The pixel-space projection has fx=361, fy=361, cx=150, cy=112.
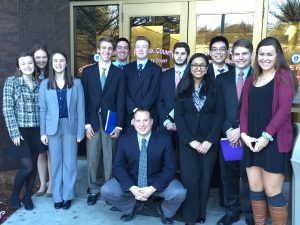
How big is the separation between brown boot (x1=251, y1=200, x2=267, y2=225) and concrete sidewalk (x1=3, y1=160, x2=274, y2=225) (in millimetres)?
428

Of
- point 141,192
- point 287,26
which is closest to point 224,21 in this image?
point 287,26

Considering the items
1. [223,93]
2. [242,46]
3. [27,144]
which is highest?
[242,46]

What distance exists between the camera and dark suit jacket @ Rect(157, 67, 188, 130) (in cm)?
382

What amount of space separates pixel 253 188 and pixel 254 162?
0.26 metres

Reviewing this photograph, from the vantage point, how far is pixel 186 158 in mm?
3469

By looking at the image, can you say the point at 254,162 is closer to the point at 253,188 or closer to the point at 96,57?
the point at 253,188

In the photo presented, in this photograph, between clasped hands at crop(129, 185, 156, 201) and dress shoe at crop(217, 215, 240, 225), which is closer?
clasped hands at crop(129, 185, 156, 201)

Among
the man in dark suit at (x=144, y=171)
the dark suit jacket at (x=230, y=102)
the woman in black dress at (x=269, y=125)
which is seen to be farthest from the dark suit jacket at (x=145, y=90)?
the woman in black dress at (x=269, y=125)

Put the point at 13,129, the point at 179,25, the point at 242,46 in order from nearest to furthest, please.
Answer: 1. the point at 242,46
2. the point at 13,129
3. the point at 179,25

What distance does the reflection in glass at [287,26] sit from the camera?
4.88m

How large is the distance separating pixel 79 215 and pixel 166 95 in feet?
5.09

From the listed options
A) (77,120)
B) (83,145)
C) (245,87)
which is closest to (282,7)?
(245,87)

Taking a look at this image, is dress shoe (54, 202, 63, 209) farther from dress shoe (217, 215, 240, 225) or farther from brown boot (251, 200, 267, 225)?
brown boot (251, 200, 267, 225)

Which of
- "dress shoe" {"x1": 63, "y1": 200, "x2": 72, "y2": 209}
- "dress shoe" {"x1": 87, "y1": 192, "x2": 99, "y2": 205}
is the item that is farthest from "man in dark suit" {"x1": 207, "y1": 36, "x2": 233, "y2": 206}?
"dress shoe" {"x1": 63, "y1": 200, "x2": 72, "y2": 209}
